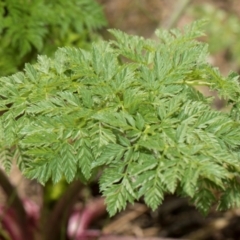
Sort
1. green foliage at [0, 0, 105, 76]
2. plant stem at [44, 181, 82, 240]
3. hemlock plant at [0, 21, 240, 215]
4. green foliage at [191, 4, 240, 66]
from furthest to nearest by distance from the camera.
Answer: green foliage at [191, 4, 240, 66], plant stem at [44, 181, 82, 240], green foliage at [0, 0, 105, 76], hemlock plant at [0, 21, 240, 215]

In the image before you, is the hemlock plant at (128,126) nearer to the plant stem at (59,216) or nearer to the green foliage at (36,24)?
the green foliage at (36,24)

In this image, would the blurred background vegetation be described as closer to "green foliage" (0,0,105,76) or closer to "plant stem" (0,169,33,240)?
"green foliage" (0,0,105,76)

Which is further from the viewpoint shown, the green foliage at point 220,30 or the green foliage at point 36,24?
the green foliage at point 220,30

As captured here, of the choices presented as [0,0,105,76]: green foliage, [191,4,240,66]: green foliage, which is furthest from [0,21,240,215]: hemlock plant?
[191,4,240,66]: green foliage

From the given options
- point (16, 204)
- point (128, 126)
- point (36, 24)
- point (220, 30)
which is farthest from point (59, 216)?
point (220, 30)

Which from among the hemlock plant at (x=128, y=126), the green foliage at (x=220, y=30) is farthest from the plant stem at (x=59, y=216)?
the green foliage at (x=220, y=30)

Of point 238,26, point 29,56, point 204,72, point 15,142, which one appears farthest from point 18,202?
point 238,26

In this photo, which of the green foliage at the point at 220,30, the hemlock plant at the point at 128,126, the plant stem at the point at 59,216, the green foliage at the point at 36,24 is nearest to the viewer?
the hemlock plant at the point at 128,126
